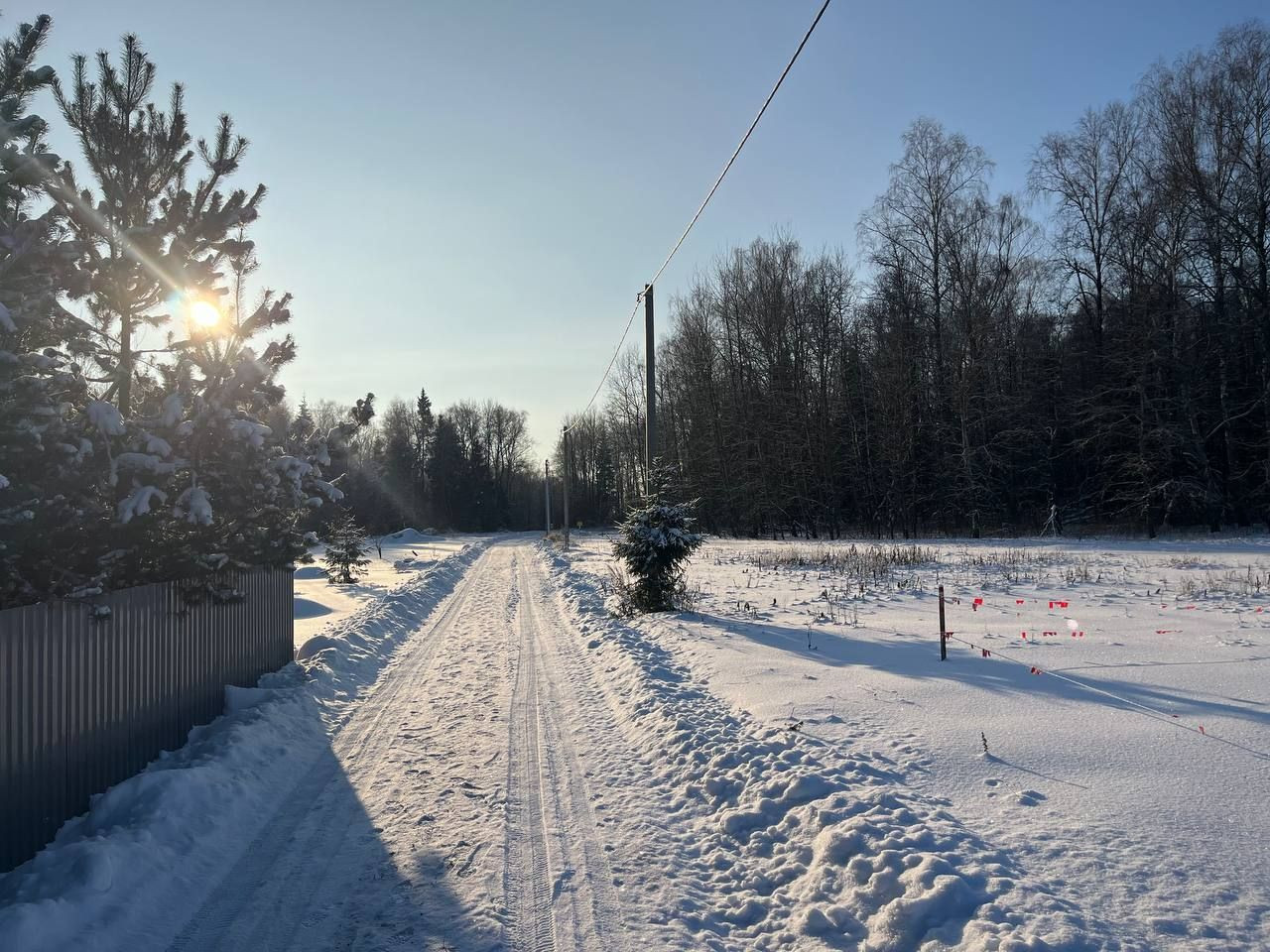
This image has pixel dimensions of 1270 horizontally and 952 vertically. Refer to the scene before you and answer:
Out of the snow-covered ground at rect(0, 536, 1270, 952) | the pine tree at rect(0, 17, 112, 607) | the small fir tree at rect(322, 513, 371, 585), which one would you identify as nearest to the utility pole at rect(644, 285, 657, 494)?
the snow-covered ground at rect(0, 536, 1270, 952)

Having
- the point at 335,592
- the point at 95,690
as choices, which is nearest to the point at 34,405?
the point at 95,690

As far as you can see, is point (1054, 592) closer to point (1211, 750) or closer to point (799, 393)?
point (1211, 750)

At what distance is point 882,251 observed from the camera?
36375 millimetres

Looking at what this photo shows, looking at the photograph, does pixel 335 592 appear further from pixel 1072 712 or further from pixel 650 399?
pixel 1072 712

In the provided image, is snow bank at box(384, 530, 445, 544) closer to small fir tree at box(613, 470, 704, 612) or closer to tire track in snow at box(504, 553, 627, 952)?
small fir tree at box(613, 470, 704, 612)

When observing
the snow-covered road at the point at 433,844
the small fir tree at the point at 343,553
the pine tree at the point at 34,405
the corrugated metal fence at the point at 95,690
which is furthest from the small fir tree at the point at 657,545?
the small fir tree at the point at 343,553

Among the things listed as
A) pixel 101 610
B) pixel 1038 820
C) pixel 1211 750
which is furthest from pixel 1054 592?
pixel 101 610

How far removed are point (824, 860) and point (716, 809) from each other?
1202 millimetres

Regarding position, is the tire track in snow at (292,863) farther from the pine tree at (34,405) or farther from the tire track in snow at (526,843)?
the pine tree at (34,405)

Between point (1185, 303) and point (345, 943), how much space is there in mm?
36434

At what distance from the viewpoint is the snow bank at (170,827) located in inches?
148

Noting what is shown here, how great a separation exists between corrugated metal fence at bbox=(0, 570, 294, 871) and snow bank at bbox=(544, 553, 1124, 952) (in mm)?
4154

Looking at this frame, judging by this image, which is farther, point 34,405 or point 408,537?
point 408,537

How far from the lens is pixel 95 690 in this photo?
538 centimetres
